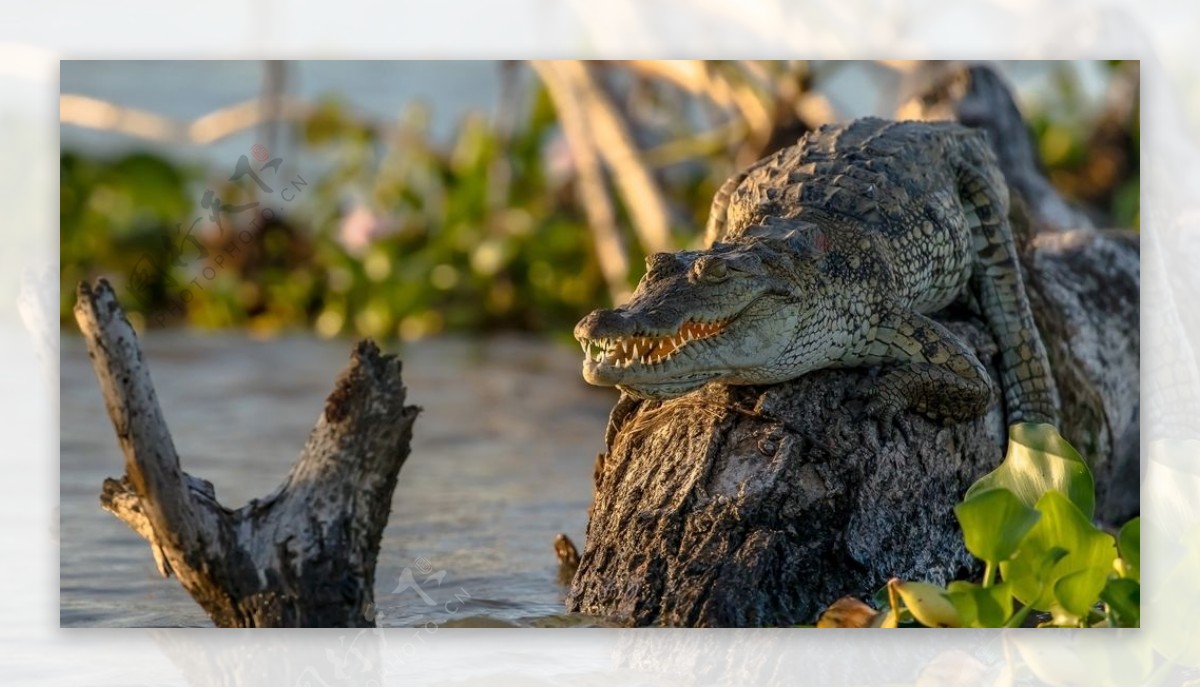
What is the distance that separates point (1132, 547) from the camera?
3.76 metres

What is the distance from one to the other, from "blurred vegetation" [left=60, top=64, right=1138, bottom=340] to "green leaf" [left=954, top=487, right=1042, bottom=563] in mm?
3271

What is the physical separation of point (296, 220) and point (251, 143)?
1621 mm

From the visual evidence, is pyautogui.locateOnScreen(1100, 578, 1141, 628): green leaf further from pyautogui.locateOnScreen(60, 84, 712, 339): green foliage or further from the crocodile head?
pyautogui.locateOnScreen(60, 84, 712, 339): green foliage

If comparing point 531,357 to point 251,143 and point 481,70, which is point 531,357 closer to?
point 481,70

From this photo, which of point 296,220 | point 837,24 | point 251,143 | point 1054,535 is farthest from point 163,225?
point 1054,535

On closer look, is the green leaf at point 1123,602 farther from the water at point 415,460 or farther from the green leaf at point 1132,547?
the water at point 415,460

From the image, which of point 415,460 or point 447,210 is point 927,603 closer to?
point 415,460

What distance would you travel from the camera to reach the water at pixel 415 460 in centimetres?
401

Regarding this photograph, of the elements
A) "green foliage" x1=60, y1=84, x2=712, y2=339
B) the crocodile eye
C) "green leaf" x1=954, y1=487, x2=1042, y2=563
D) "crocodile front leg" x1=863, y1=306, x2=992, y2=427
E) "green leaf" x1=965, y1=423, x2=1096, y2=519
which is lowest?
"green leaf" x1=954, y1=487, x2=1042, y2=563

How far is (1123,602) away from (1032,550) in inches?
16.8

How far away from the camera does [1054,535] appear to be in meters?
3.42

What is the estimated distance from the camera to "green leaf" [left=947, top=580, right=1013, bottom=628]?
11.1ft

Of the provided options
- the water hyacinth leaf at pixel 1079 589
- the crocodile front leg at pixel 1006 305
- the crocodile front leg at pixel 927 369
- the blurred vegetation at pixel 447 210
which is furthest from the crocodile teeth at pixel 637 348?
the blurred vegetation at pixel 447 210

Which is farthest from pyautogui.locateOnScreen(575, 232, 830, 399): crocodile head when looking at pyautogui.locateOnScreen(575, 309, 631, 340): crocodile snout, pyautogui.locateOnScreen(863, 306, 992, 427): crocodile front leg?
pyautogui.locateOnScreen(863, 306, 992, 427): crocodile front leg
